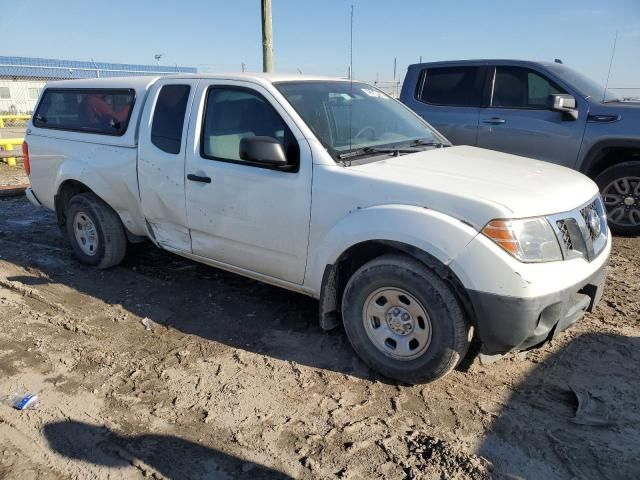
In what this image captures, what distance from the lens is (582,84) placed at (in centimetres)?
614

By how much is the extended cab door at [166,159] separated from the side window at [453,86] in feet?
12.6

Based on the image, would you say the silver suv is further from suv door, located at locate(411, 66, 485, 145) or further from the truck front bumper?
the truck front bumper

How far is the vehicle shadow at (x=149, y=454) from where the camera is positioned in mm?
2443

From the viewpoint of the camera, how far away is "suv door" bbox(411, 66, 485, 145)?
648 centimetres

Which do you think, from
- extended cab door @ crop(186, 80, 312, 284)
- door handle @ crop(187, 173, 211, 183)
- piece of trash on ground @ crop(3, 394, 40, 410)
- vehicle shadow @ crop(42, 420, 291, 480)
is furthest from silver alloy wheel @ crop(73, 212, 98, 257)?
vehicle shadow @ crop(42, 420, 291, 480)

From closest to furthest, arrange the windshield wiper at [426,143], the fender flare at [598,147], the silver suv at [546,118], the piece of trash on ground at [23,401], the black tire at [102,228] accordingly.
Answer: the piece of trash on ground at [23,401], the windshield wiper at [426,143], the black tire at [102,228], the fender flare at [598,147], the silver suv at [546,118]

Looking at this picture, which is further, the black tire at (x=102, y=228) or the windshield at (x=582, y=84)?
the windshield at (x=582, y=84)

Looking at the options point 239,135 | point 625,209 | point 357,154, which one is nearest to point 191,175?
point 239,135

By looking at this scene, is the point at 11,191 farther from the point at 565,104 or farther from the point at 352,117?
the point at 565,104

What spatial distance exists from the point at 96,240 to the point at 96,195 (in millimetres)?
436

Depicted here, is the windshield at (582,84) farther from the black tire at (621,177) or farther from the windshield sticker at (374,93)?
the windshield sticker at (374,93)

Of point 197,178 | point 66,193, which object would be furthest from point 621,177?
point 66,193

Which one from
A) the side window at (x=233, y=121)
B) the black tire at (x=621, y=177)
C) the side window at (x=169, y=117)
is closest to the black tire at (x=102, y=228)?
the side window at (x=169, y=117)

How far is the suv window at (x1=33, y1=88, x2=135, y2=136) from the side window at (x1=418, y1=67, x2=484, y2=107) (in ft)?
13.2
